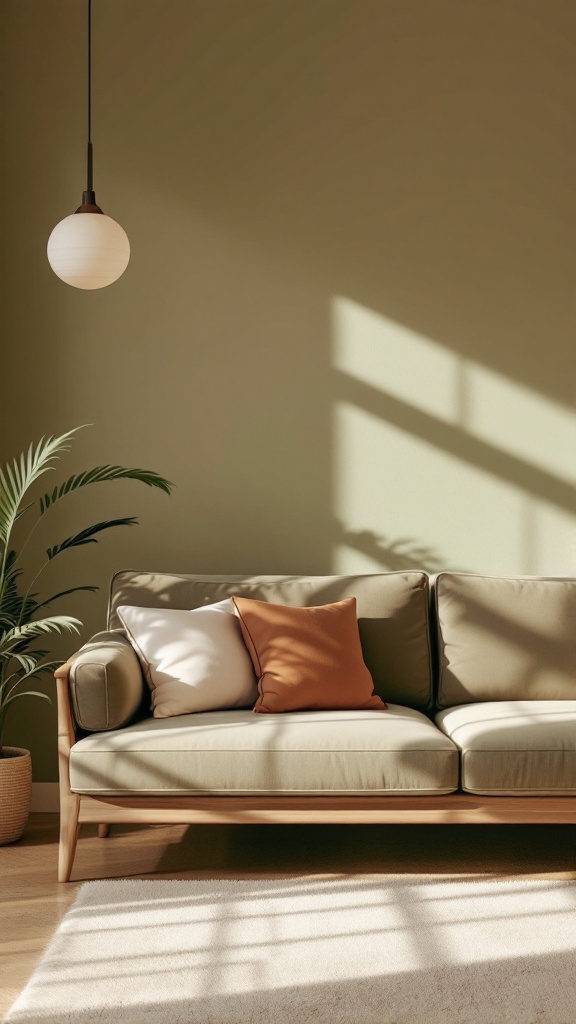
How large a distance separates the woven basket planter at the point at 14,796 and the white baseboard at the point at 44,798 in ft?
1.44

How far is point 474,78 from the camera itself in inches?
152

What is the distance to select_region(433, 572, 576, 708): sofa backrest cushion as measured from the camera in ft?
11.2

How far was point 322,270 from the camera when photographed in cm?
387

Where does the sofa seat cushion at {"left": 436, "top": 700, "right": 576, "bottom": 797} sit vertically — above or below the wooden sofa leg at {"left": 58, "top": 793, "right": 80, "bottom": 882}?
above

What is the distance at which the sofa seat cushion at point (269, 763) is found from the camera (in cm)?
281

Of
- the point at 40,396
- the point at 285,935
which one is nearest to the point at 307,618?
the point at 285,935

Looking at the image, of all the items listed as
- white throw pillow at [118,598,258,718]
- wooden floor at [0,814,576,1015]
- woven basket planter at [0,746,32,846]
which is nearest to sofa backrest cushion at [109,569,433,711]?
white throw pillow at [118,598,258,718]

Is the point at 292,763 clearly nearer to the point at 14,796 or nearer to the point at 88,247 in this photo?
the point at 14,796

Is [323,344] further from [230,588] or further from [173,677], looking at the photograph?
[173,677]

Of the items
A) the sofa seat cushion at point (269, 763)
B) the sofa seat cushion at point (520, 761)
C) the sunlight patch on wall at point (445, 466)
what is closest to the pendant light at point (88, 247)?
the sunlight patch on wall at point (445, 466)

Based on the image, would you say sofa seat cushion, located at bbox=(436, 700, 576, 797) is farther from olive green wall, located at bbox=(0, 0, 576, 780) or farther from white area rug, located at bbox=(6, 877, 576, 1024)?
olive green wall, located at bbox=(0, 0, 576, 780)

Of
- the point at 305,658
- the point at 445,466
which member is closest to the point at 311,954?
the point at 305,658

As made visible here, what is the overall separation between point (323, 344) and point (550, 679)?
60.1 inches

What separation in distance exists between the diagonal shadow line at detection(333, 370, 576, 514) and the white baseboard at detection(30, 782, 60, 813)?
1.89m
